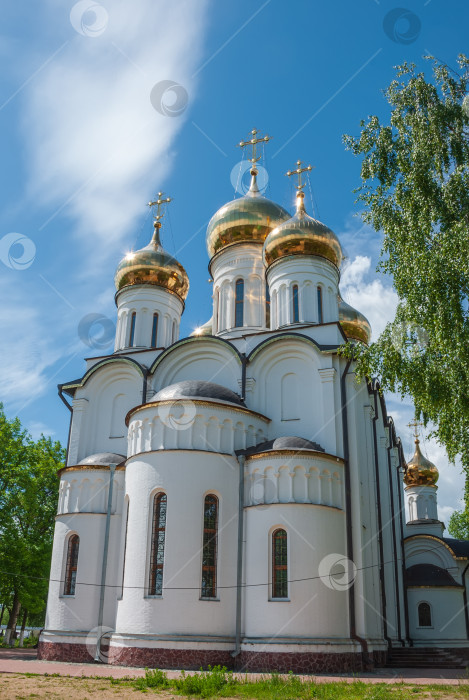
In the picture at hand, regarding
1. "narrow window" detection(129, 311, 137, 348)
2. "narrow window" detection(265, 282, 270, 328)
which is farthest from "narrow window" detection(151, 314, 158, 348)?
"narrow window" detection(265, 282, 270, 328)

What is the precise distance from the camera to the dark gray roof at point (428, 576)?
20250 millimetres

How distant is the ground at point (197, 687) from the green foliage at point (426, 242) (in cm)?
347

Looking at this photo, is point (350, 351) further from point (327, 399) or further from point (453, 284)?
point (327, 399)

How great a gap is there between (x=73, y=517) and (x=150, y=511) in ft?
9.56

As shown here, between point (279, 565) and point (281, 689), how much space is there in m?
4.17

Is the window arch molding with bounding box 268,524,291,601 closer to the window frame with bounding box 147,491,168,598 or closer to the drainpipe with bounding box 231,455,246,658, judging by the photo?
the drainpipe with bounding box 231,455,246,658

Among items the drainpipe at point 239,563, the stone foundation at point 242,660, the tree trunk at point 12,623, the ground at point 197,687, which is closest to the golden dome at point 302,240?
the drainpipe at point 239,563

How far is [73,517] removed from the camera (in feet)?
48.9

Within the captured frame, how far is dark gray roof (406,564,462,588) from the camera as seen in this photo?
66.4ft

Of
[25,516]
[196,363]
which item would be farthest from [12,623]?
[196,363]

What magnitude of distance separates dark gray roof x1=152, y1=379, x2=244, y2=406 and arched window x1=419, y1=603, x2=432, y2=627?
1072cm

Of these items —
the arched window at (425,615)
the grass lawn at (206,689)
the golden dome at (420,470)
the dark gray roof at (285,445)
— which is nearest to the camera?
the grass lawn at (206,689)

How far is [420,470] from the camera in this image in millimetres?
28938

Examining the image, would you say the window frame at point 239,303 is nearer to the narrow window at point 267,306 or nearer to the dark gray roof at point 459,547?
the narrow window at point 267,306
